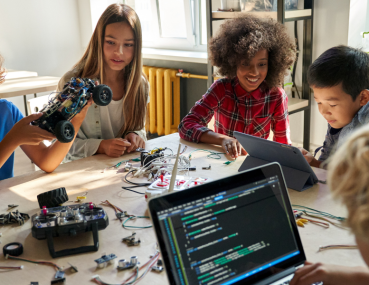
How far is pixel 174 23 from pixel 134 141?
2.24 metres

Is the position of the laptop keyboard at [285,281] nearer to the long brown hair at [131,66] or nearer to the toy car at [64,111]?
the toy car at [64,111]

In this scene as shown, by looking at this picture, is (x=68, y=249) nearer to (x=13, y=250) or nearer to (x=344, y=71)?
(x=13, y=250)

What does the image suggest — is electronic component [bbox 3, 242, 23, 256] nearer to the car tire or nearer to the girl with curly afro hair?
the car tire

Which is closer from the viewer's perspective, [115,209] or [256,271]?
[256,271]

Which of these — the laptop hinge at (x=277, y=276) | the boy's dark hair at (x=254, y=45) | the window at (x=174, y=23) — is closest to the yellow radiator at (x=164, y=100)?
the window at (x=174, y=23)

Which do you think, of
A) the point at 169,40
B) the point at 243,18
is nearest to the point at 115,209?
the point at 243,18

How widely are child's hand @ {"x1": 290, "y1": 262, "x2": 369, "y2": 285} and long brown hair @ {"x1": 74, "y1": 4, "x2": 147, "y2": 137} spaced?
116 cm

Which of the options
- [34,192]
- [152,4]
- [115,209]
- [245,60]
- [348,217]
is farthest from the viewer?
[152,4]

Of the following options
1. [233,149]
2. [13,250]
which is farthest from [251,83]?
[13,250]

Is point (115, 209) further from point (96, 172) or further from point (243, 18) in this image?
point (243, 18)

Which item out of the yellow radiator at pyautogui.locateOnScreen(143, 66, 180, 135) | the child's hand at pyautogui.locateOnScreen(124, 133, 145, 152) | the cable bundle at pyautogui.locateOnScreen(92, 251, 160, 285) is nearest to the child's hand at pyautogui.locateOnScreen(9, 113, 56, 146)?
the child's hand at pyautogui.locateOnScreen(124, 133, 145, 152)

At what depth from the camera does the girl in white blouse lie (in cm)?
168

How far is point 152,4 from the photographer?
3508 millimetres

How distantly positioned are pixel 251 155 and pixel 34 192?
2.28 feet
